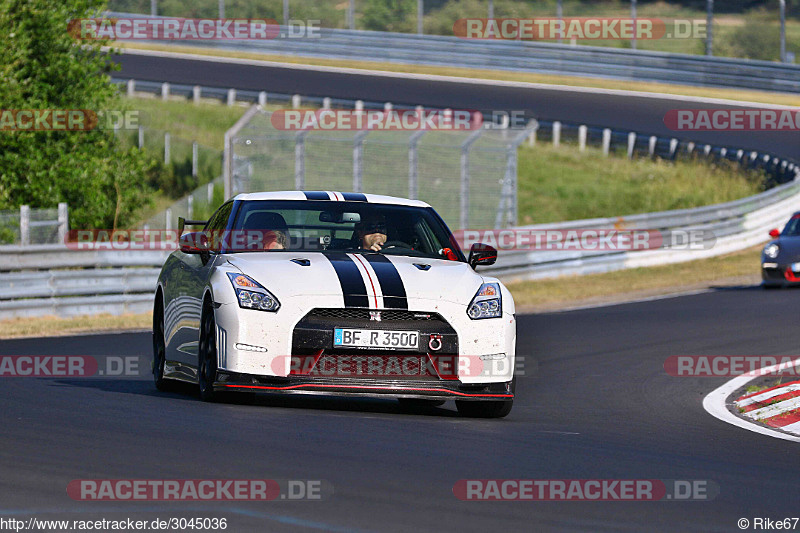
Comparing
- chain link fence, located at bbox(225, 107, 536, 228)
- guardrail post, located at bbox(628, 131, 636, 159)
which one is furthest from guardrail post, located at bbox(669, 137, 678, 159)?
chain link fence, located at bbox(225, 107, 536, 228)

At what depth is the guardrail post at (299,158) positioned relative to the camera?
2447 centimetres

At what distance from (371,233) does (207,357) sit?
148cm

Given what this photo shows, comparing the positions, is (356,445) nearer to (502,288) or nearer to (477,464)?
(477,464)

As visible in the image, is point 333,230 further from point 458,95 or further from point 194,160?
point 458,95

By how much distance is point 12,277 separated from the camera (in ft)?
59.1

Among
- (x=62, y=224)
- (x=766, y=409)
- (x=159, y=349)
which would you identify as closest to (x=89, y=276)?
(x=62, y=224)

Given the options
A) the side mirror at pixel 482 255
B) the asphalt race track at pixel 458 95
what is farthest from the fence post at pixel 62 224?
the asphalt race track at pixel 458 95

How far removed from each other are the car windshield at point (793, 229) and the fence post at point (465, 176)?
551cm

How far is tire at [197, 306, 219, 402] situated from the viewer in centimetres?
877

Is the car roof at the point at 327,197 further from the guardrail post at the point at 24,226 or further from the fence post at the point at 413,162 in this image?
the fence post at the point at 413,162

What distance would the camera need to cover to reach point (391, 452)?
6.95 meters

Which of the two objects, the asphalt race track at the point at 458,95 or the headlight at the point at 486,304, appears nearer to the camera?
the headlight at the point at 486,304

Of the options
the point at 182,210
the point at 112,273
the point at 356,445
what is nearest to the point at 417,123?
the point at 182,210

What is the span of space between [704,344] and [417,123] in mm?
16584
